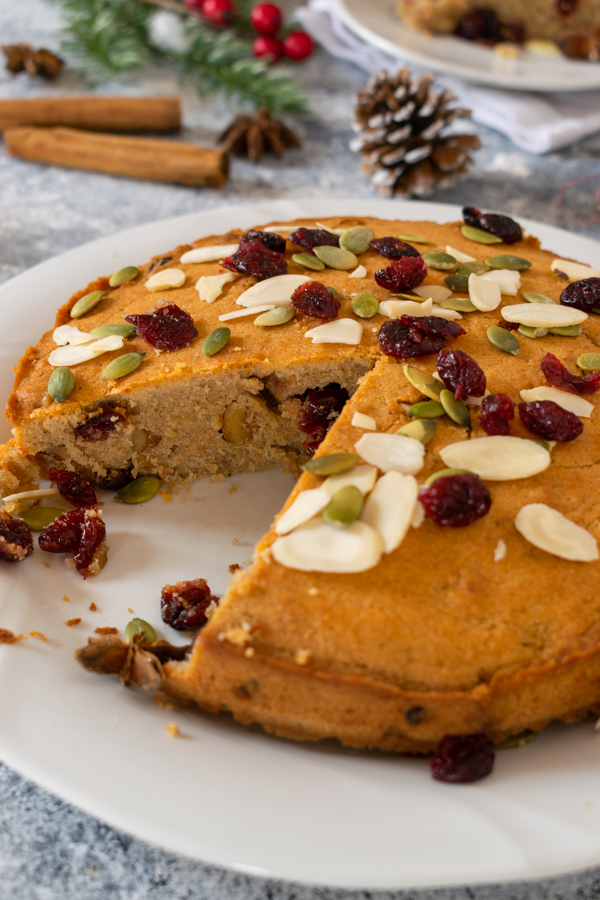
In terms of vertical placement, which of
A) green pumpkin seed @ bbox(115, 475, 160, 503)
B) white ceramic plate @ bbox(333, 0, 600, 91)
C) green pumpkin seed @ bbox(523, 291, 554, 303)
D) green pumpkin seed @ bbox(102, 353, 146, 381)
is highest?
white ceramic plate @ bbox(333, 0, 600, 91)

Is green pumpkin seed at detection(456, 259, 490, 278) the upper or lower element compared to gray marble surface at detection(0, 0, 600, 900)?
upper

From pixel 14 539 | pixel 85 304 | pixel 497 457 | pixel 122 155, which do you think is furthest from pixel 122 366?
pixel 122 155

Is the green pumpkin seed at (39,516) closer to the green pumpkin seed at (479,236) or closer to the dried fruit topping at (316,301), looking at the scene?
the dried fruit topping at (316,301)

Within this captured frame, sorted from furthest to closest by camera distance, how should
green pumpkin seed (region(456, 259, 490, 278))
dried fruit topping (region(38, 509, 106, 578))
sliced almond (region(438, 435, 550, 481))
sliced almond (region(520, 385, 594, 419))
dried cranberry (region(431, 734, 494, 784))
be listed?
1. green pumpkin seed (region(456, 259, 490, 278))
2. dried fruit topping (region(38, 509, 106, 578))
3. sliced almond (region(520, 385, 594, 419))
4. sliced almond (region(438, 435, 550, 481))
5. dried cranberry (region(431, 734, 494, 784))

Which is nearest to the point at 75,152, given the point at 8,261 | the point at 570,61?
the point at 8,261

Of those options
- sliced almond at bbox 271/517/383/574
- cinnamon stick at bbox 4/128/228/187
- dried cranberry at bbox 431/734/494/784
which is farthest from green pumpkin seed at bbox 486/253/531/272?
cinnamon stick at bbox 4/128/228/187

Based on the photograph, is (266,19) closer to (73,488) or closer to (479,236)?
(479,236)

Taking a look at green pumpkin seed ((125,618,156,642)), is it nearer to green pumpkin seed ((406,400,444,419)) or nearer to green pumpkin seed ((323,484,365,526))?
green pumpkin seed ((323,484,365,526))
